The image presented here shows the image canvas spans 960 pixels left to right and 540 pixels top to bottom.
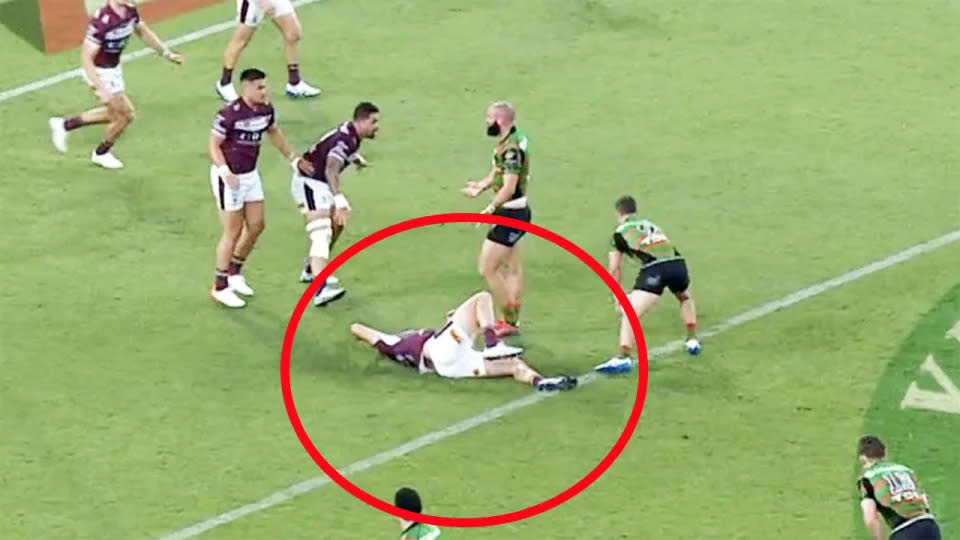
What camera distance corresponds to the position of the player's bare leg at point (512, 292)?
20750 millimetres

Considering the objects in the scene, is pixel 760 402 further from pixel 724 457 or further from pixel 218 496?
pixel 218 496

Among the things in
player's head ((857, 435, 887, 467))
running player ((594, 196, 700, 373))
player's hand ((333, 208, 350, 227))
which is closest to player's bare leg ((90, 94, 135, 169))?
player's hand ((333, 208, 350, 227))

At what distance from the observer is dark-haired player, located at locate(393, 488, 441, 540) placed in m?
16.5

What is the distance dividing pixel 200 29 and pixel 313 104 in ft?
9.46

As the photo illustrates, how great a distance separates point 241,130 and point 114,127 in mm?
3528

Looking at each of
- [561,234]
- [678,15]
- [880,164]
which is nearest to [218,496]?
[561,234]

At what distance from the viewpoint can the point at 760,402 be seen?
19688mm

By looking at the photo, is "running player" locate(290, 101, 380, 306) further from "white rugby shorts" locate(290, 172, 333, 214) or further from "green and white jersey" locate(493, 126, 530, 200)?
"green and white jersey" locate(493, 126, 530, 200)

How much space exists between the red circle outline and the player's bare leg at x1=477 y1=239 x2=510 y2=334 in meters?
0.25

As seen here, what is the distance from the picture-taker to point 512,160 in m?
20.1

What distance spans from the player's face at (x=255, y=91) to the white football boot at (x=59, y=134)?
14.2 feet

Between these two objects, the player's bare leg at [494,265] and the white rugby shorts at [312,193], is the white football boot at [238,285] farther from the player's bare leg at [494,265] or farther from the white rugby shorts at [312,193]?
the player's bare leg at [494,265]

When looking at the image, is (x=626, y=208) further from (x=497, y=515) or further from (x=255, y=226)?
(x=255, y=226)

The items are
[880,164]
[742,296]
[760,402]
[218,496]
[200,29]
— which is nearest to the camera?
[218,496]
